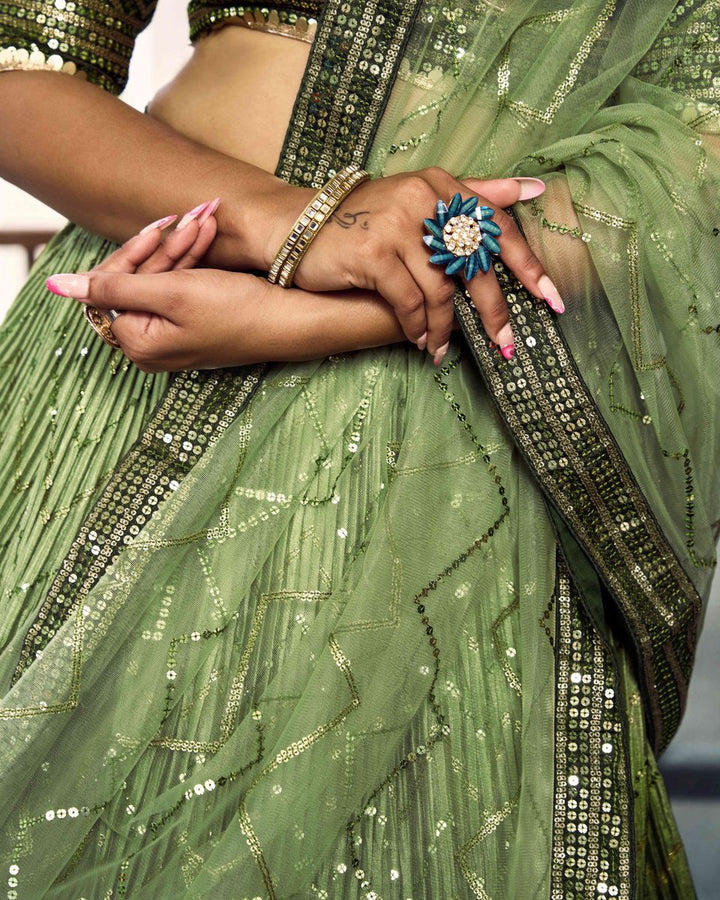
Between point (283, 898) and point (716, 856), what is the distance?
788 millimetres

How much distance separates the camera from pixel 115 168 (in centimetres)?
71

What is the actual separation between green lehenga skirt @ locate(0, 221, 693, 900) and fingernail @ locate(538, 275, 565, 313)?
0.07m

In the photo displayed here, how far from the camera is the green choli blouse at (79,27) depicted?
74 cm

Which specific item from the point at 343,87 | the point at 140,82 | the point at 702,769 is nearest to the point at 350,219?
the point at 343,87

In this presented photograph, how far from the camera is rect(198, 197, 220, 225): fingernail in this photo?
66cm

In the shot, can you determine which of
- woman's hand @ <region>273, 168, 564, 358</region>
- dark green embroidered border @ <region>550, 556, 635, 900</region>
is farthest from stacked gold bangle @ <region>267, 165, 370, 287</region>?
dark green embroidered border @ <region>550, 556, 635, 900</region>

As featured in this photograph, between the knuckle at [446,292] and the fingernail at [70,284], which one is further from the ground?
the knuckle at [446,292]

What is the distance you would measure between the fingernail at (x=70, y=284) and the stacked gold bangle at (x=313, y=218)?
0.43 ft

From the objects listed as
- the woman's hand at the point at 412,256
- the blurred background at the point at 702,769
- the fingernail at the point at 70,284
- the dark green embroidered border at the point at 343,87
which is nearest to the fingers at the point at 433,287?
the woman's hand at the point at 412,256

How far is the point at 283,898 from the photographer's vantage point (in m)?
0.59

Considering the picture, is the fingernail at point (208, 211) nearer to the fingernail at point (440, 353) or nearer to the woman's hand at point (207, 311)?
the woman's hand at point (207, 311)

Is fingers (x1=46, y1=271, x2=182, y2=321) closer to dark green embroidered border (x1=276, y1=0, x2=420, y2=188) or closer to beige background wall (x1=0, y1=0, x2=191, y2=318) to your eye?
dark green embroidered border (x1=276, y1=0, x2=420, y2=188)

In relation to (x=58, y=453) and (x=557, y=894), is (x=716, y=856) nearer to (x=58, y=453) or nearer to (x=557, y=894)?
(x=557, y=894)

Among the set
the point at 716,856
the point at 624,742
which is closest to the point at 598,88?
the point at 624,742
